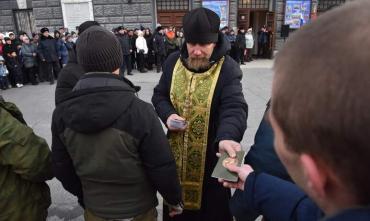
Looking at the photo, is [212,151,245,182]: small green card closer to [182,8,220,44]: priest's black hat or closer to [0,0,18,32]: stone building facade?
[182,8,220,44]: priest's black hat

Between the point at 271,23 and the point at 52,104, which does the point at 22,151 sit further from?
the point at 271,23

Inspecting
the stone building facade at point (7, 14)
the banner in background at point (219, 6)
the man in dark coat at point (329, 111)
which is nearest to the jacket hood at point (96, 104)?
the man in dark coat at point (329, 111)

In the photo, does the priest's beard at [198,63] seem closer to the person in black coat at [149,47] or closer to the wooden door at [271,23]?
the person in black coat at [149,47]

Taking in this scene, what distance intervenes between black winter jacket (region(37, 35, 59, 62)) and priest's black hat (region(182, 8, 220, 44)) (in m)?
8.78

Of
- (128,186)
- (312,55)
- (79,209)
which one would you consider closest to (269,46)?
(79,209)

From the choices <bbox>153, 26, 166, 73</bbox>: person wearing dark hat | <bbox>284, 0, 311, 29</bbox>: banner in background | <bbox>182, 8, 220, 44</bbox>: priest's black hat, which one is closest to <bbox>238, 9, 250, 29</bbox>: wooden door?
<bbox>284, 0, 311, 29</bbox>: banner in background

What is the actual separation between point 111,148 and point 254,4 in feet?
43.5

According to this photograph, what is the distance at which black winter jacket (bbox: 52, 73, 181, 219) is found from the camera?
148cm

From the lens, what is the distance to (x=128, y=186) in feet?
5.55

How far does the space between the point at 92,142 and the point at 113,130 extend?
124mm

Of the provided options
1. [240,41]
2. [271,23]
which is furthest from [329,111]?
[271,23]

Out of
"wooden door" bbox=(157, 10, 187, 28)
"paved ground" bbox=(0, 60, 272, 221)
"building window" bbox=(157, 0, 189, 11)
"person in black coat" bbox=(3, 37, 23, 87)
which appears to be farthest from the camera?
"wooden door" bbox=(157, 10, 187, 28)

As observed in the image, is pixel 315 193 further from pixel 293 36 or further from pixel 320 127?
pixel 293 36

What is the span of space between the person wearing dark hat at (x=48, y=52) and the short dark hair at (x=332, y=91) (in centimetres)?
1020
